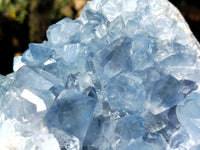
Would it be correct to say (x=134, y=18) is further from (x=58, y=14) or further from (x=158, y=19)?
(x=58, y=14)

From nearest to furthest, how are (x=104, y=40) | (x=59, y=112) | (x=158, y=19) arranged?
(x=59, y=112), (x=104, y=40), (x=158, y=19)

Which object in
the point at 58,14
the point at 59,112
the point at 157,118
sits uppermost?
the point at 59,112

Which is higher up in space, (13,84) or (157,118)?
(13,84)

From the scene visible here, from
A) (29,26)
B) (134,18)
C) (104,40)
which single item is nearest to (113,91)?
(104,40)

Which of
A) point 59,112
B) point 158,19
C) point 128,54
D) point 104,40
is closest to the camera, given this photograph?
point 59,112

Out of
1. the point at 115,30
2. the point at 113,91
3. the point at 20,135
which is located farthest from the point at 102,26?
the point at 20,135

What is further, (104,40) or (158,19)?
(158,19)
